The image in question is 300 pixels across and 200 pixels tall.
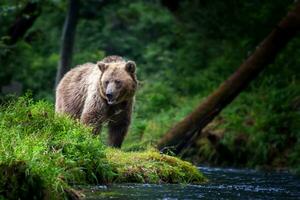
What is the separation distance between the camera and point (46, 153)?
7.13 meters

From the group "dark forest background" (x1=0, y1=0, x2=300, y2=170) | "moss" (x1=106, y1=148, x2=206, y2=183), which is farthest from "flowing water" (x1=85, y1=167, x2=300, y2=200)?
"dark forest background" (x1=0, y1=0, x2=300, y2=170)

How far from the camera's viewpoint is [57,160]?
719cm

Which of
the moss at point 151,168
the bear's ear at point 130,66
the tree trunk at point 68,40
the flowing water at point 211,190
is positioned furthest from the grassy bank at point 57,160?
the tree trunk at point 68,40

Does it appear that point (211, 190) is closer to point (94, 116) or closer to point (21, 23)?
point (94, 116)

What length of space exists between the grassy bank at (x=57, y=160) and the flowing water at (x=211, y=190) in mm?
253

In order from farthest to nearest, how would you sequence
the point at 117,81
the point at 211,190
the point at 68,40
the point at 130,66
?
the point at 68,40
the point at 130,66
the point at 117,81
the point at 211,190

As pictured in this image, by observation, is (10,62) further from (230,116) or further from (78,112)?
(78,112)

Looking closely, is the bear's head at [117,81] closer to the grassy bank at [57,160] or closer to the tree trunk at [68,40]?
the grassy bank at [57,160]

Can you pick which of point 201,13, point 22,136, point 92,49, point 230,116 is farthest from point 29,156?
point 92,49

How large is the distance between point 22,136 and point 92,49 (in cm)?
1460

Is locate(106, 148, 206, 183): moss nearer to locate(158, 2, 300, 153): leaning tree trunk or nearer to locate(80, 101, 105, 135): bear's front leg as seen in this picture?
locate(80, 101, 105, 135): bear's front leg

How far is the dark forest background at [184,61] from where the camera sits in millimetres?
14664

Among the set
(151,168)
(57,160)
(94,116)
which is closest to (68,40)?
(94,116)

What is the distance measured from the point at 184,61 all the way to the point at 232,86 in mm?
6864
